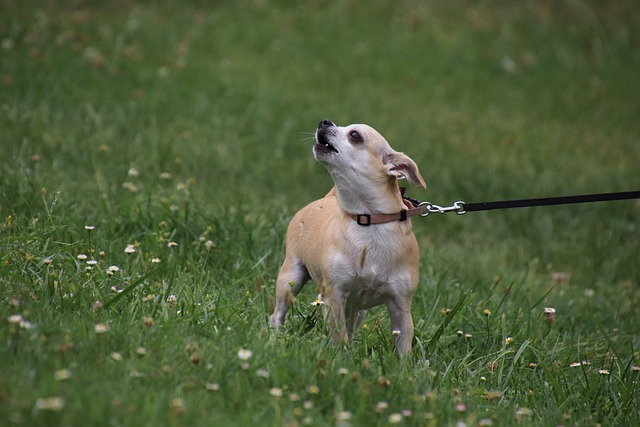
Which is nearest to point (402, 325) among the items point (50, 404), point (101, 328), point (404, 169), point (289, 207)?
point (404, 169)

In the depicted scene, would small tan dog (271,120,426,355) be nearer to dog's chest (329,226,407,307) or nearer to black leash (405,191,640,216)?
dog's chest (329,226,407,307)

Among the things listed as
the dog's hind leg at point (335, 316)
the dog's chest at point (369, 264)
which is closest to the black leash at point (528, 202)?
the dog's chest at point (369, 264)

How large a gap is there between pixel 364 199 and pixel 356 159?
8.3 inches

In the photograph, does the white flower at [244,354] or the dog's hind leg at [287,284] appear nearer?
the white flower at [244,354]

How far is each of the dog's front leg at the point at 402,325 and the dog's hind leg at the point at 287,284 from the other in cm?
57

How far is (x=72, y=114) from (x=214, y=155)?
135 centimetres

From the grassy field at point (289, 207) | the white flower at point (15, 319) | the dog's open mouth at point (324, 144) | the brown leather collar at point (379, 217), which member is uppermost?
the dog's open mouth at point (324, 144)

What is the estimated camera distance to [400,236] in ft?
13.7

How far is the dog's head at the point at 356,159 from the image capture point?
4191 mm

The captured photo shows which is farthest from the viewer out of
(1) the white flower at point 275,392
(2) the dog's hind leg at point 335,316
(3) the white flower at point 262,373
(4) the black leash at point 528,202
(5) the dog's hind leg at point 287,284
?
(4) the black leash at point 528,202

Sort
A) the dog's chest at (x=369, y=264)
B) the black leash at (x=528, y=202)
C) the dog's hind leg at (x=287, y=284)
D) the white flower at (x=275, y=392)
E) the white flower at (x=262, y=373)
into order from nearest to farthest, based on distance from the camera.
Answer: the white flower at (x=275, y=392) → the white flower at (x=262, y=373) → the dog's chest at (x=369, y=264) → the dog's hind leg at (x=287, y=284) → the black leash at (x=528, y=202)

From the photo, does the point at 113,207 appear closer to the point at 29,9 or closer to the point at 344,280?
the point at 344,280

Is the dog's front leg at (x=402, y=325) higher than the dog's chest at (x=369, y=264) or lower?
lower

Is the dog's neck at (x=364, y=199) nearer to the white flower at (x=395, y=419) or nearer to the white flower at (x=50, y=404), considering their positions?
the white flower at (x=395, y=419)
